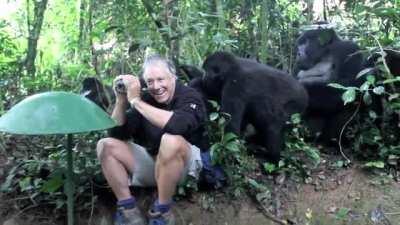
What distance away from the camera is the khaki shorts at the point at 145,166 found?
176 inches

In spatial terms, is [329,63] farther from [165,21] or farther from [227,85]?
[165,21]

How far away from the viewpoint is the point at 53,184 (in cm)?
461

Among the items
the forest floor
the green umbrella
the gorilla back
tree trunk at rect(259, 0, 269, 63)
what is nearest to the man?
the forest floor

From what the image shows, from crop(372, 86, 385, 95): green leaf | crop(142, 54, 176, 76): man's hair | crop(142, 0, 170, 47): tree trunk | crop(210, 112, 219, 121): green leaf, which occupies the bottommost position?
crop(210, 112, 219, 121): green leaf

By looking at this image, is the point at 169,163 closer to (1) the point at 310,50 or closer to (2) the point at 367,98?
(2) the point at 367,98

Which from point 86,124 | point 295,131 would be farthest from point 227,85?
point 86,124

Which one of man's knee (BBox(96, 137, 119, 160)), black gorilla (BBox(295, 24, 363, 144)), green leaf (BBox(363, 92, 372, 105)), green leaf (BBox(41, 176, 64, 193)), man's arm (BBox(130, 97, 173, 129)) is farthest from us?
black gorilla (BBox(295, 24, 363, 144))

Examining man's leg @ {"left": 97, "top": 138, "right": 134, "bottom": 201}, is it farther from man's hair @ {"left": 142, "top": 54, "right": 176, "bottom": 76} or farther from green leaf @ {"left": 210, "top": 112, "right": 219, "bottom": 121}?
green leaf @ {"left": 210, "top": 112, "right": 219, "bottom": 121}

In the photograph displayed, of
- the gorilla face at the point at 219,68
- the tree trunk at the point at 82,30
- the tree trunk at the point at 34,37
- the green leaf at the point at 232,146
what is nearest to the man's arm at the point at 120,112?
the green leaf at the point at 232,146

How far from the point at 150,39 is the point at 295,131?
5.41ft

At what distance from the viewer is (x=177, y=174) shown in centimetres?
421

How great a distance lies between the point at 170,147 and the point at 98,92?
5.54 feet

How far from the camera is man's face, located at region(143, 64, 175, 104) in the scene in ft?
14.0

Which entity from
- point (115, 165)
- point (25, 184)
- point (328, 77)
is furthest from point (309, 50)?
point (25, 184)
